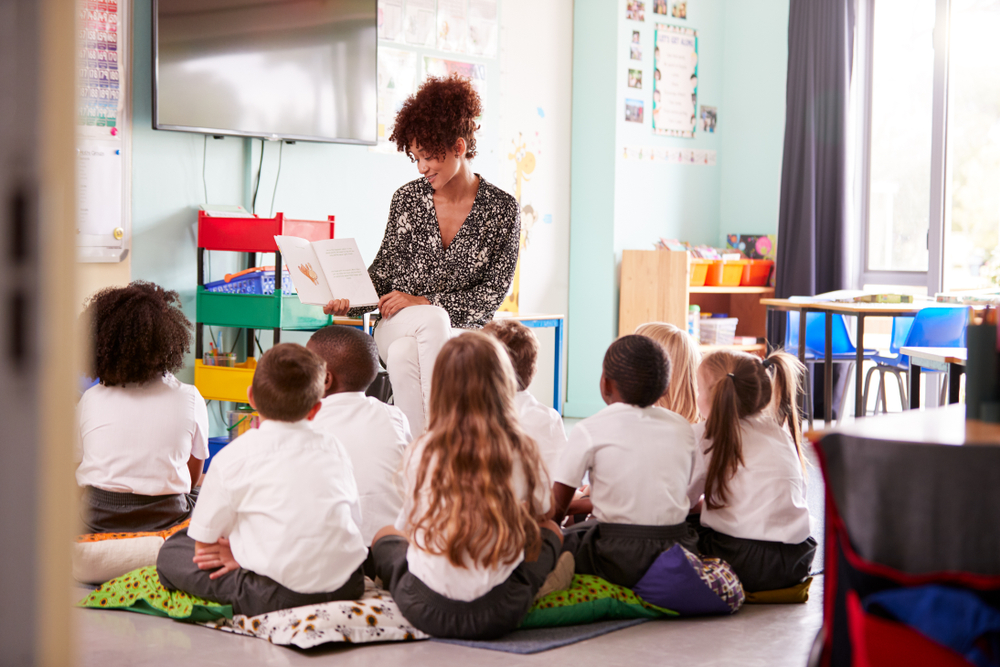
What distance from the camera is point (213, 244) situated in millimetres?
3812

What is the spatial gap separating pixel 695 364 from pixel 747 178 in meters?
3.71

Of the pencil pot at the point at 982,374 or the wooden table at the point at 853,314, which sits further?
the wooden table at the point at 853,314

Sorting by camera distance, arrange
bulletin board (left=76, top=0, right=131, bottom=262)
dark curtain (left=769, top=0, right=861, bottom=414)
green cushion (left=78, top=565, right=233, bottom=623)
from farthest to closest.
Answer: dark curtain (left=769, top=0, right=861, bottom=414), bulletin board (left=76, top=0, right=131, bottom=262), green cushion (left=78, top=565, right=233, bottom=623)

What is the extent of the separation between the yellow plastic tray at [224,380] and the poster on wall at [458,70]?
1941 millimetres

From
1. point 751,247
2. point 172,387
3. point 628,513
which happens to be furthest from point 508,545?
point 751,247

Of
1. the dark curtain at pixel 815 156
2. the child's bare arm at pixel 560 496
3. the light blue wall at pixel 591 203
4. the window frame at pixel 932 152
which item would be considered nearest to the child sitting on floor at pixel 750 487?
the child's bare arm at pixel 560 496

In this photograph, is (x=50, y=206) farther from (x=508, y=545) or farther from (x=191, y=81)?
(x=191, y=81)

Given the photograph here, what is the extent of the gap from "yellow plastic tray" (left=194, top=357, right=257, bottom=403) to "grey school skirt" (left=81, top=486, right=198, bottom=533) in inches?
44.9

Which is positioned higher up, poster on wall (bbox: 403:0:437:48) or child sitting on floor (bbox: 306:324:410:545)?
poster on wall (bbox: 403:0:437:48)

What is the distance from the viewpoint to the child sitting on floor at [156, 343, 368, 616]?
201 cm

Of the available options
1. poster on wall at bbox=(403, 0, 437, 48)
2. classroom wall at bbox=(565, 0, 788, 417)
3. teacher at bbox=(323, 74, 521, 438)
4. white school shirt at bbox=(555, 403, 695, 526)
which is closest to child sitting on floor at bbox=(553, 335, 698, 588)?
white school shirt at bbox=(555, 403, 695, 526)

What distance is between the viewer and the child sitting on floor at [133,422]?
2.45 metres

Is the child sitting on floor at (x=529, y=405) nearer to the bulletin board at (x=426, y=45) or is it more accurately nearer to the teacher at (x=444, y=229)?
the teacher at (x=444, y=229)

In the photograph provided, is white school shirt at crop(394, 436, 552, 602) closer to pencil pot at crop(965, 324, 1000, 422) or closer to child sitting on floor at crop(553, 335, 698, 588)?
child sitting on floor at crop(553, 335, 698, 588)
